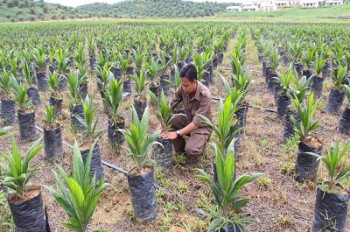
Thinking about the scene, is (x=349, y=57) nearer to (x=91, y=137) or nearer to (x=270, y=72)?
(x=270, y=72)

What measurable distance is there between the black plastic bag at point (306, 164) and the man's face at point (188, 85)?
1416mm

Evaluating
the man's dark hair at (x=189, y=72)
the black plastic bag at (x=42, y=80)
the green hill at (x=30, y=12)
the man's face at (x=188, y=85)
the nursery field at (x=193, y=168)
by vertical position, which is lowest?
the nursery field at (x=193, y=168)

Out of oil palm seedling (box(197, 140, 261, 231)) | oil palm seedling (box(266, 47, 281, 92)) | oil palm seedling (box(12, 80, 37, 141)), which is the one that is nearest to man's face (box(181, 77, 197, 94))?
oil palm seedling (box(197, 140, 261, 231))

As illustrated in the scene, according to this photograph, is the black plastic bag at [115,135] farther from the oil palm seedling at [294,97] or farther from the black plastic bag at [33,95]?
the black plastic bag at [33,95]

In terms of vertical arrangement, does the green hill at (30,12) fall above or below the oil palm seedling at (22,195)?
above

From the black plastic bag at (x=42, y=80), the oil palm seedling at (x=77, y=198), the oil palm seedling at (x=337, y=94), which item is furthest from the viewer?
the black plastic bag at (x=42, y=80)

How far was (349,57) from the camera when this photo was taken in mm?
6480

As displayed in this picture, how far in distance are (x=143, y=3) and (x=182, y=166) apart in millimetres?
106336

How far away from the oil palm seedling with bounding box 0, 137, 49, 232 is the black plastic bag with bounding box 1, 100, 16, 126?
329 cm

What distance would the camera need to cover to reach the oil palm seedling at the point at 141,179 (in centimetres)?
283

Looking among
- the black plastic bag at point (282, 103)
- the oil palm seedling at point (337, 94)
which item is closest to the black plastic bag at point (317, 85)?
the oil palm seedling at point (337, 94)

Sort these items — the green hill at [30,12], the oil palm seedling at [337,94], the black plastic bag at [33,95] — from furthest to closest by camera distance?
the green hill at [30,12] < the black plastic bag at [33,95] < the oil palm seedling at [337,94]

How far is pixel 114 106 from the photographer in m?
4.16

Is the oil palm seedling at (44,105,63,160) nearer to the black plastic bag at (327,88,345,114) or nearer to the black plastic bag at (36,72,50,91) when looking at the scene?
the black plastic bag at (36,72,50,91)
